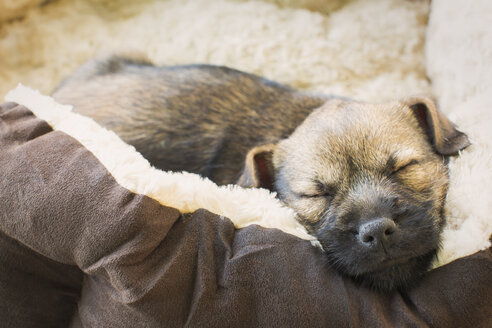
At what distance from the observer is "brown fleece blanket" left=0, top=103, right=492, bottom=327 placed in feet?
4.38

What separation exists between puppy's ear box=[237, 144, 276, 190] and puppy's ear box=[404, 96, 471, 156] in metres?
0.66

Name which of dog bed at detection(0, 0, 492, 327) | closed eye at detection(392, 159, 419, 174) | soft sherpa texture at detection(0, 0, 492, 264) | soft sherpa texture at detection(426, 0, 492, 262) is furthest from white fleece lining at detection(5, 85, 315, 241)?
soft sherpa texture at detection(0, 0, 492, 264)

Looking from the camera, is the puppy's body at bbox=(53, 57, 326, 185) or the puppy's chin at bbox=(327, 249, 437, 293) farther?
the puppy's body at bbox=(53, 57, 326, 185)

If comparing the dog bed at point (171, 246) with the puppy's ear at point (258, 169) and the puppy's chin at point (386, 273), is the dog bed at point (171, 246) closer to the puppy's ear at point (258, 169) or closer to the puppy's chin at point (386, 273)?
the puppy's chin at point (386, 273)

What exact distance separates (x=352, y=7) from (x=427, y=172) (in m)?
1.70

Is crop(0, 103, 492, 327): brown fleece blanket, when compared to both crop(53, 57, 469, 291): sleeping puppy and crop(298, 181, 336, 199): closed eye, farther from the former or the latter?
crop(298, 181, 336, 199): closed eye

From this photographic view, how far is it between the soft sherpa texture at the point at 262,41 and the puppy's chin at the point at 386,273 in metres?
1.24

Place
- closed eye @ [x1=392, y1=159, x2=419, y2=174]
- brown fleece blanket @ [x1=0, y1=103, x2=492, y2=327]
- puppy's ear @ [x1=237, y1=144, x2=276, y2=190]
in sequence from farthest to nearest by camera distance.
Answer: puppy's ear @ [x1=237, y1=144, x2=276, y2=190], closed eye @ [x1=392, y1=159, x2=419, y2=174], brown fleece blanket @ [x1=0, y1=103, x2=492, y2=327]

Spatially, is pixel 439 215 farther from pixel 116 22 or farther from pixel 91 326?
pixel 116 22

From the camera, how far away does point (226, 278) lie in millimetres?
1379

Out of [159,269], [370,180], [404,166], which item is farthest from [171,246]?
[404,166]

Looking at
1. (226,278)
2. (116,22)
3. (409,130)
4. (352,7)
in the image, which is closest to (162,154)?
(226,278)

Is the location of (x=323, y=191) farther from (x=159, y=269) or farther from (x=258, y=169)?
(x=159, y=269)

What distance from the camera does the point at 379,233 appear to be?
1426 millimetres
